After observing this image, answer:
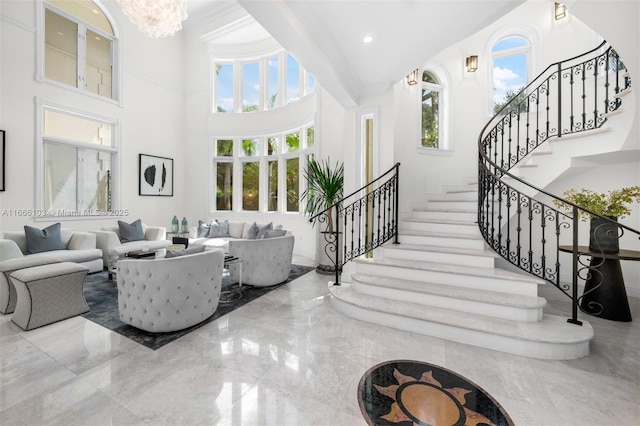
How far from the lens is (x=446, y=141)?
18.0 feet

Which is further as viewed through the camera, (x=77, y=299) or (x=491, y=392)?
(x=77, y=299)

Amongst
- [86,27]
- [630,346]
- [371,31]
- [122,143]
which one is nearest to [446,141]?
[371,31]

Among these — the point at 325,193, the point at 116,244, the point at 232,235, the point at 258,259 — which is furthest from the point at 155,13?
the point at 232,235

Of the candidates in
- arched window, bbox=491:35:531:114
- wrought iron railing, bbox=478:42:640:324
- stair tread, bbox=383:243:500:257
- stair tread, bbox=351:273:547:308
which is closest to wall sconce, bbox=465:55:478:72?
arched window, bbox=491:35:531:114

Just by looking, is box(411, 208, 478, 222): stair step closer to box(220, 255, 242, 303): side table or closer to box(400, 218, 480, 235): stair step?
box(400, 218, 480, 235): stair step

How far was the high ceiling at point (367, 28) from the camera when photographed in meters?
2.48

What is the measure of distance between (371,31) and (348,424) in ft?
11.5

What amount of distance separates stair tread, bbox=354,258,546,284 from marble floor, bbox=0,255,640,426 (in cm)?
76

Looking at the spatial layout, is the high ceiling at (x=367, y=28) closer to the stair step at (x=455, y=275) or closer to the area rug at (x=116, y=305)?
the stair step at (x=455, y=275)

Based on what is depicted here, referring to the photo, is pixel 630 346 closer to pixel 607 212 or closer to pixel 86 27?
pixel 607 212

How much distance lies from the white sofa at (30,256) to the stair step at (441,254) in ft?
14.3

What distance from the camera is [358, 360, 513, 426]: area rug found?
1.65m

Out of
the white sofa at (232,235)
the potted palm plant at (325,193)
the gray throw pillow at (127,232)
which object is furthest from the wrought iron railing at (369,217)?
the gray throw pillow at (127,232)

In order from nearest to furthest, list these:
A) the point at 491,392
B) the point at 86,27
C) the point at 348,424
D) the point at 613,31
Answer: the point at 348,424 → the point at 491,392 → the point at 613,31 → the point at 86,27
